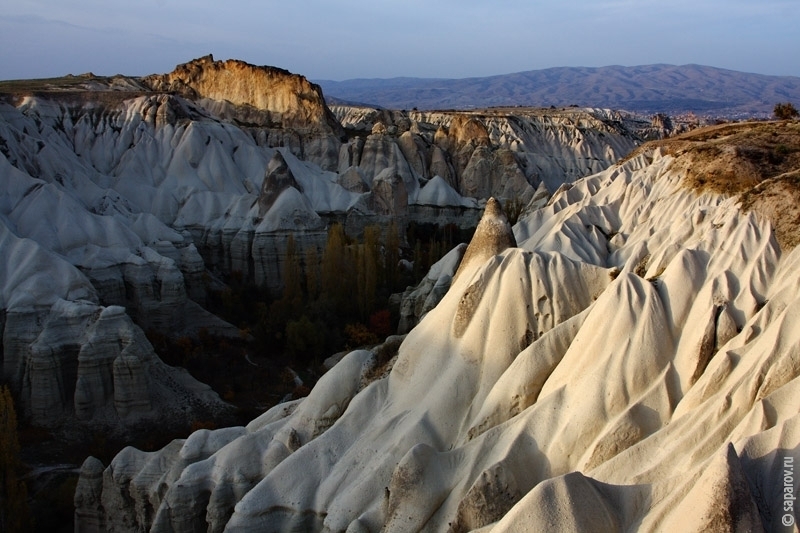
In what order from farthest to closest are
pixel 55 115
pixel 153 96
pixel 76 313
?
pixel 153 96
pixel 55 115
pixel 76 313

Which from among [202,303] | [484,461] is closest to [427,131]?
[202,303]

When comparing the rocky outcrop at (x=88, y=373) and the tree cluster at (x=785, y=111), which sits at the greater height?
the tree cluster at (x=785, y=111)

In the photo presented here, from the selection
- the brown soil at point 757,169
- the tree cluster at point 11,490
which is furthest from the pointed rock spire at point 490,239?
the tree cluster at point 11,490

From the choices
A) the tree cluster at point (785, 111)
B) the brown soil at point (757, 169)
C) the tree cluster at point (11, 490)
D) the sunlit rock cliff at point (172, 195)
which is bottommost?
the tree cluster at point (11, 490)

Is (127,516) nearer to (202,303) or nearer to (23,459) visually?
(23,459)

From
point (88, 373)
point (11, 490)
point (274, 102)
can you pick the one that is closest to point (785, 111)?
point (274, 102)

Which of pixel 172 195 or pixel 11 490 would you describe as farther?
pixel 172 195

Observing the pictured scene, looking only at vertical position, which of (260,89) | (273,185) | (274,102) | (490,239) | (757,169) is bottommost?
(273,185)

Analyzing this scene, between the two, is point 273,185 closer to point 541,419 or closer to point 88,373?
point 88,373

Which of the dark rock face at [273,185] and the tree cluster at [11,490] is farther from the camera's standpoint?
the dark rock face at [273,185]

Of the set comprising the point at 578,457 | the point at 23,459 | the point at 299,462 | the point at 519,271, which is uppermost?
the point at 519,271

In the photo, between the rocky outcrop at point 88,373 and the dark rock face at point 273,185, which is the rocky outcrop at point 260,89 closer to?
the dark rock face at point 273,185
